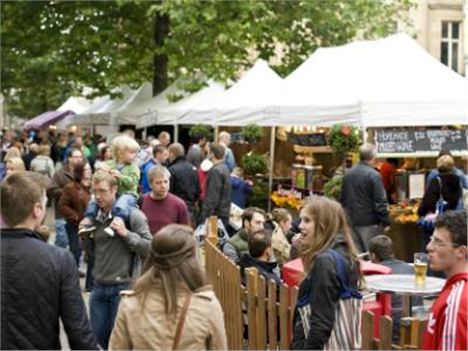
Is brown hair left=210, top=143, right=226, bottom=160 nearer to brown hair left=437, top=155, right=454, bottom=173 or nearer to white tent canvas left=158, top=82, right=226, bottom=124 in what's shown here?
brown hair left=437, top=155, right=454, bottom=173

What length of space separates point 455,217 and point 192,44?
19757mm

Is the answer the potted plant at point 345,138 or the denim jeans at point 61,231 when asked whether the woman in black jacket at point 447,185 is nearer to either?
the potted plant at point 345,138

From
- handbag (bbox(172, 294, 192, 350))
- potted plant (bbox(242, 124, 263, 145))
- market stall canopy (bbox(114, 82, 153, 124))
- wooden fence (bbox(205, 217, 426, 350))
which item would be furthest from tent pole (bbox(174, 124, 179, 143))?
handbag (bbox(172, 294, 192, 350))

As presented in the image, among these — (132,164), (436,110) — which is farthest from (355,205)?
(132,164)

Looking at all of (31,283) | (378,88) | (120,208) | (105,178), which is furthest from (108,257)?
(378,88)

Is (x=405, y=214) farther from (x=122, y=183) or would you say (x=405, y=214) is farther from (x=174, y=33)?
(x=174, y=33)

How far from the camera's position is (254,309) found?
6633mm

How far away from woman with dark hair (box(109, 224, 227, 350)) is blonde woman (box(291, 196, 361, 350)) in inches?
26.8

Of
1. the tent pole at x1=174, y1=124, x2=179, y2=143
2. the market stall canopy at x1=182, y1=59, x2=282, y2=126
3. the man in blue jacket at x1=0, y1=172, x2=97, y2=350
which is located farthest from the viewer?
the tent pole at x1=174, y1=124, x2=179, y2=143

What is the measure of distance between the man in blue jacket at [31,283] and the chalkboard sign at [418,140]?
10.4 m

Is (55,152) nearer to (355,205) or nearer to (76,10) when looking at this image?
(76,10)

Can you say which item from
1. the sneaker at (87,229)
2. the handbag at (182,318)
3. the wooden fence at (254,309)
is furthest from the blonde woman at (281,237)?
the handbag at (182,318)

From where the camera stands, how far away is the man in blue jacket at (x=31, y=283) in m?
4.21

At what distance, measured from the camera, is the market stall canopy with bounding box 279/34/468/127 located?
13.8 m
